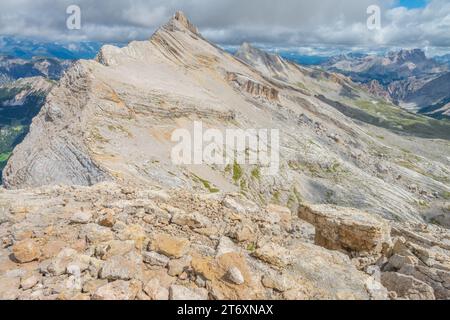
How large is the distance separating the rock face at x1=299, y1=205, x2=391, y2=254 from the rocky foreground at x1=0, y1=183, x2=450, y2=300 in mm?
54

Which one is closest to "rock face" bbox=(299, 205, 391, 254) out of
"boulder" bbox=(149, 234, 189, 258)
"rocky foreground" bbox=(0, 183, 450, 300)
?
"rocky foreground" bbox=(0, 183, 450, 300)

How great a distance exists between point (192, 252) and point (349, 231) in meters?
9.29

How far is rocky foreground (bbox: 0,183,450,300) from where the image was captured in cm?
1267

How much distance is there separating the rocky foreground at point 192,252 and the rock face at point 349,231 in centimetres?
5

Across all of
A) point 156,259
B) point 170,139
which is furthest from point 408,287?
point 170,139

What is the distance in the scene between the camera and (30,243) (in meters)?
14.4

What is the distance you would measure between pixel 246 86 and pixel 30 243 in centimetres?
15209

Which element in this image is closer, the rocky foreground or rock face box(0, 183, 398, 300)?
rock face box(0, 183, 398, 300)

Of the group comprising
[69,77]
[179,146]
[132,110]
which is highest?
[69,77]

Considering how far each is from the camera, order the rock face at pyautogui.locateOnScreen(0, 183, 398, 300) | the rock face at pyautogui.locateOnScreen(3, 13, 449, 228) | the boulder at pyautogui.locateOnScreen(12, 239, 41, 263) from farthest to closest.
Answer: the rock face at pyautogui.locateOnScreen(3, 13, 449, 228) < the boulder at pyautogui.locateOnScreen(12, 239, 41, 263) < the rock face at pyautogui.locateOnScreen(0, 183, 398, 300)

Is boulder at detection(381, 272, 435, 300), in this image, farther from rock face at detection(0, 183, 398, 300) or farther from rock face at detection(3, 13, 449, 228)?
rock face at detection(3, 13, 449, 228)
